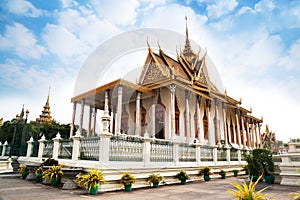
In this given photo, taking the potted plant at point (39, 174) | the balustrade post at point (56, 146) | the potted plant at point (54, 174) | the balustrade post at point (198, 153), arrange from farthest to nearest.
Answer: the balustrade post at point (198, 153) → the balustrade post at point (56, 146) → the potted plant at point (39, 174) → the potted plant at point (54, 174)

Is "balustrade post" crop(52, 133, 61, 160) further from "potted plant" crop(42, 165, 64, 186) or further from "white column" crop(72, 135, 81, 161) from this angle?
"potted plant" crop(42, 165, 64, 186)

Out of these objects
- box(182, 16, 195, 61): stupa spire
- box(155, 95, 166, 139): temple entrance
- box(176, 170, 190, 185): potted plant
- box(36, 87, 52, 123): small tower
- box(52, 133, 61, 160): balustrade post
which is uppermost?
box(182, 16, 195, 61): stupa spire

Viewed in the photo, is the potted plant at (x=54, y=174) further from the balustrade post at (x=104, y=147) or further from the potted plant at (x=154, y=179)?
the potted plant at (x=154, y=179)

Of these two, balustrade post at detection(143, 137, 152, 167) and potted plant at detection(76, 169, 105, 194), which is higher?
balustrade post at detection(143, 137, 152, 167)

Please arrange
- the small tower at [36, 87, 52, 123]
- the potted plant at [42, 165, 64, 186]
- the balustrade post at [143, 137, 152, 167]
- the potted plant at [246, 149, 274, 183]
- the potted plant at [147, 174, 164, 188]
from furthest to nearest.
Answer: the small tower at [36, 87, 52, 123] → the potted plant at [246, 149, 274, 183] → the balustrade post at [143, 137, 152, 167] → the potted plant at [147, 174, 164, 188] → the potted plant at [42, 165, 64, 186]

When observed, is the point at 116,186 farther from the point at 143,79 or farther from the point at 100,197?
the point at 143,79

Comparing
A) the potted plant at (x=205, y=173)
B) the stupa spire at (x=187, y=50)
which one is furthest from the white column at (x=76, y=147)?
the stupa spire at (x=187, y=50)

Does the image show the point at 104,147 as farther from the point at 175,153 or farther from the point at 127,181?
the point at 175,153

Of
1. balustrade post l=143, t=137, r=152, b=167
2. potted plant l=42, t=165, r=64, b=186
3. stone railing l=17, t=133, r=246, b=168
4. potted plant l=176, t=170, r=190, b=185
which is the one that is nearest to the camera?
stone railing l=17, t=133, r=246, b=168

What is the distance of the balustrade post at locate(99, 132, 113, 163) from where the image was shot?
6175mm

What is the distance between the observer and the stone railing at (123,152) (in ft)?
21.0

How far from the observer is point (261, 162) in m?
8.43

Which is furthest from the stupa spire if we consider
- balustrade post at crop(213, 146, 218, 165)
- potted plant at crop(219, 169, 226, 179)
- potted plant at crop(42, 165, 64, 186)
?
potted plant at crop(42, 165, 64, 186)

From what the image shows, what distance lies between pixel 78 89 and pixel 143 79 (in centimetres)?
464
